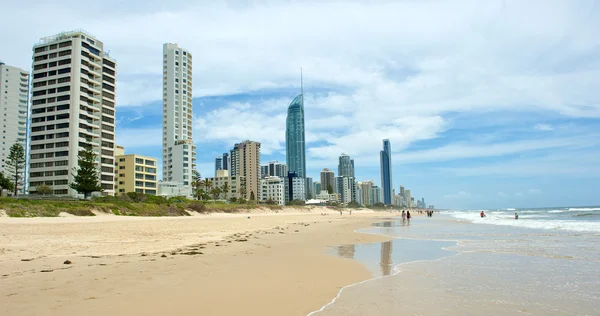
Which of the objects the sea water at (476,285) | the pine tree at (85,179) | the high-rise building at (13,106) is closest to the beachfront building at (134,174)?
the pine tree at (85,179)

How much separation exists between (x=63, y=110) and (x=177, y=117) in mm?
45061

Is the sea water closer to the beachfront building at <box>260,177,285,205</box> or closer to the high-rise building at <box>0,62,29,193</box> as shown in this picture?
the high-rise building at <box>0,62,29,193</box>

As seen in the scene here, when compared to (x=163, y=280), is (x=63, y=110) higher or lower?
higher

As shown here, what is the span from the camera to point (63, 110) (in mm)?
77562

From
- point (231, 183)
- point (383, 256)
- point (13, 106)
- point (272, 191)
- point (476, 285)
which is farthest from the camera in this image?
point (272, 191)

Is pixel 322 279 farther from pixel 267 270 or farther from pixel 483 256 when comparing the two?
pixel 483 256

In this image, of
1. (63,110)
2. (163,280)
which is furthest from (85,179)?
(163,280)

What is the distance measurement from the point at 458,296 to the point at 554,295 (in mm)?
2188

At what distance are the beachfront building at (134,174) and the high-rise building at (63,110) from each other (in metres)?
12.5

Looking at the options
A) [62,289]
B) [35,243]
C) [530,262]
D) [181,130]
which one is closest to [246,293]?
[62,289]

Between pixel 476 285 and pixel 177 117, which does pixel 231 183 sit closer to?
pixel 177 117

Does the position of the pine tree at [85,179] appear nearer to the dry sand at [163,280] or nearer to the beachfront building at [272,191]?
the dry sand at [163,280]

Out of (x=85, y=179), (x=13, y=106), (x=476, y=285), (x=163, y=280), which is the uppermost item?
(x=13, y=106)

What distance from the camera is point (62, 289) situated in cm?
728
